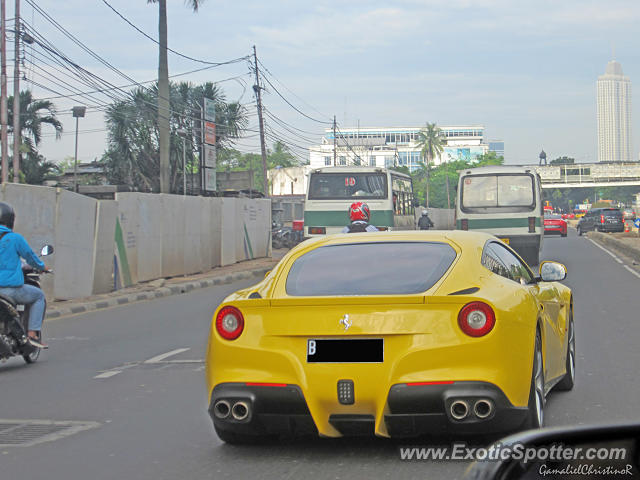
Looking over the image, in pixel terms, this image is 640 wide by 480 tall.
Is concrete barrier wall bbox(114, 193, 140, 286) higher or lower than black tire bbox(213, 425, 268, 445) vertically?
higher

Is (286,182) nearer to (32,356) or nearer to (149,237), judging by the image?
(149,237)

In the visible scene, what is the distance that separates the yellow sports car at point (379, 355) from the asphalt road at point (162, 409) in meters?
0.23

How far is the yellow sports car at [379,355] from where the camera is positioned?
16.3 feet

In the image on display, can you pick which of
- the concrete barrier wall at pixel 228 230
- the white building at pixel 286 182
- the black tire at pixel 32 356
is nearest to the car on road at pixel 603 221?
the concrete barrier wall at pixel 228 230

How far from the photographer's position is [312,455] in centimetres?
538

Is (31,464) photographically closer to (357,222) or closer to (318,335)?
(318,335)

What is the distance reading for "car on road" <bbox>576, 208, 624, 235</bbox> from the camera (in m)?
57.8

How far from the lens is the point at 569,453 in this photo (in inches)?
75.5

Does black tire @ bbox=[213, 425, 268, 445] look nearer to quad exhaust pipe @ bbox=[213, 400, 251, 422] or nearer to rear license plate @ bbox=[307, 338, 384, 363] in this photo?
quad exhaust pipe @ bbox=[213, 400, 251, 422]

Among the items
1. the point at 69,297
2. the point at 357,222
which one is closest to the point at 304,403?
the point at 357,222

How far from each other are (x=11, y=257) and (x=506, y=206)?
56.5ft

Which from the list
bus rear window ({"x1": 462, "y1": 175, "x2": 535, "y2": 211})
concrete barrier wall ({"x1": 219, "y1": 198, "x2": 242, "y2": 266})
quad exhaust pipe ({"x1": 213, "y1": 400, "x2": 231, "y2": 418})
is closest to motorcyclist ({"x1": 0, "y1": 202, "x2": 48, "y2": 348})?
quad exhaust pipe ({"x1": 213, "y1": 400, "x2": 231, "y2": 418})

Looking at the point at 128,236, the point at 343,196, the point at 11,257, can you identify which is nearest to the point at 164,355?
the point at 11,257

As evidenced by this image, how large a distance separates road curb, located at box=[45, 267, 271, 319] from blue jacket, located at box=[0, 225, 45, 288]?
19.5ft
